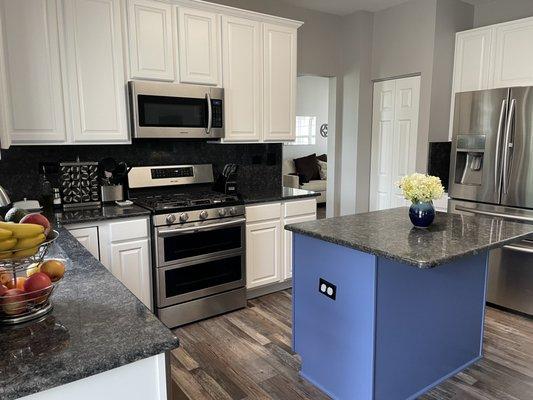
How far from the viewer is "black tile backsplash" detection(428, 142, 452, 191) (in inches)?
161

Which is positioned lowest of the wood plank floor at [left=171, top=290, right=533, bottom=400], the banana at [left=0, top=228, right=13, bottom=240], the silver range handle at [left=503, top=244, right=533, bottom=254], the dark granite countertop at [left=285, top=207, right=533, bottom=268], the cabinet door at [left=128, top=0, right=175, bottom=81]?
the wood plank floor at [left=171, top=290, right=533, bottom=400]

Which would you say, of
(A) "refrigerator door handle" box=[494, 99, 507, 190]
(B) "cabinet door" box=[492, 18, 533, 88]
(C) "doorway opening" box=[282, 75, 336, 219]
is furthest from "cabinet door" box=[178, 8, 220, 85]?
(C) "doorway opening" box=[282, 75, 336, 219]

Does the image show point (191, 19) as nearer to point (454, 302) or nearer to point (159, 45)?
point (159, 45)

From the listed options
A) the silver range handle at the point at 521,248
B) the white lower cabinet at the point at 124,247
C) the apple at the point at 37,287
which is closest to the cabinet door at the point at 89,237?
the white lower cabinet at the point at 124,247

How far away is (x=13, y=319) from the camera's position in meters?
1.07

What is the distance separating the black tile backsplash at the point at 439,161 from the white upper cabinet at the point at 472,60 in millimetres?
572

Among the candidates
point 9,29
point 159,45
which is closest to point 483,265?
point 159,45

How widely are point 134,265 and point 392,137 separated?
10.4ft

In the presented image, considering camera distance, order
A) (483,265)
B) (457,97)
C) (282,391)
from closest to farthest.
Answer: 1. (282,391)
2. (483,265)
3. (457,97)

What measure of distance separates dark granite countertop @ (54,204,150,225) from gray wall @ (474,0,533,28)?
390 cm

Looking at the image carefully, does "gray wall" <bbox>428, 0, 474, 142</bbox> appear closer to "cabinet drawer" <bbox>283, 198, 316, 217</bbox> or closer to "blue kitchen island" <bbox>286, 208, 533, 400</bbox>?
"cabinet drawer" <bbox>283, 198, 316, 217</bbox>

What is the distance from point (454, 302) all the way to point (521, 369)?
71 centimetres

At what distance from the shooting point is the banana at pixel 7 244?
104 centimetres

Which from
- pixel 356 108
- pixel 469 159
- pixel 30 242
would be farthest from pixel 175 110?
pixel 469 159
